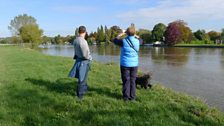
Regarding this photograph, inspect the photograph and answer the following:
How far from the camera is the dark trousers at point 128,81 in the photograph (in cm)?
776

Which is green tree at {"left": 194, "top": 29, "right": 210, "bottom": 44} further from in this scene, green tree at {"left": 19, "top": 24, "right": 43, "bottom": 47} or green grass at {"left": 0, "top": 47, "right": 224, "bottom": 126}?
green grass at {"left": 0, "top": 47, "right": 224, "bottom": 126}

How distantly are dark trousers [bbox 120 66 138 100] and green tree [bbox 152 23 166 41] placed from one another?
11647cm

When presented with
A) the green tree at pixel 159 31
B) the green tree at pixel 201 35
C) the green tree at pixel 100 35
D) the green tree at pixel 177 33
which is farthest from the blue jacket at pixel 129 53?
the green tree at pixel 100 35

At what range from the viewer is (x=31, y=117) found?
6344 mm

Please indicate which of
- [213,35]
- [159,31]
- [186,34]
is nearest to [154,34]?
[159,31]

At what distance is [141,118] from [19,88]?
517cm

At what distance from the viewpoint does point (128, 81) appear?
Result: 784 centimetres

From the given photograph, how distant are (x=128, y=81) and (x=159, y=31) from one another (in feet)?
393

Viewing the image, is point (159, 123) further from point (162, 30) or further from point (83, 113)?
point (162, 30)

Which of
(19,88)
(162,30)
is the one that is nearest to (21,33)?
(162,30)

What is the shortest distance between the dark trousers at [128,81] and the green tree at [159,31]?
116 m

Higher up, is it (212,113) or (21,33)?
(21,33)

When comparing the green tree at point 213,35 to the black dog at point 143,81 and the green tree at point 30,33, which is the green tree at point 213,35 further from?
the black dog at point 143,81

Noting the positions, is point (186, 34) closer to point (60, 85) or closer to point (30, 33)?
point (30, 33)
